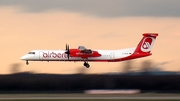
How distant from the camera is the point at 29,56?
10981 centimetres

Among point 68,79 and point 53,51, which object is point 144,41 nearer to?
point 53,51

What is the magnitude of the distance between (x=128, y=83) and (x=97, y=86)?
28.5 feet

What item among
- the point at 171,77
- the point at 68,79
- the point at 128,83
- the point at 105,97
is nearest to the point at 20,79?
the point at 68,79

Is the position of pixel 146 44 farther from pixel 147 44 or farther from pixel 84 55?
pixel 84 55

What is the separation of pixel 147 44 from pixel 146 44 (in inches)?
6.5

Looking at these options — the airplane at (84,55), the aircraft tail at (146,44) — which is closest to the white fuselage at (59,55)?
the airplane at (84,55)

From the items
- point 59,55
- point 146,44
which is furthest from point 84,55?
point 146,44

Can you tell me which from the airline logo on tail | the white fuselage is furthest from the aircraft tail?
the white fuselage

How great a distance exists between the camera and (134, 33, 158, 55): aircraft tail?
113 m

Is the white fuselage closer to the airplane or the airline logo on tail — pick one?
the airplane

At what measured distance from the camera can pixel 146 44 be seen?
11381cm

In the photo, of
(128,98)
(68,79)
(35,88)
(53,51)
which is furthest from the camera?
(68,79)

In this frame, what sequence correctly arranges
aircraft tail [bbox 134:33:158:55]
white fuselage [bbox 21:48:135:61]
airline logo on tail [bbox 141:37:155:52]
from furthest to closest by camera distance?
airline logo on tail [bbox 141:37:155:52] → aircraft tail [bbox 134:33:158:55] → white fuselage [bbox 21:48:135:61]

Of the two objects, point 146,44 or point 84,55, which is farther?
point 146,44
